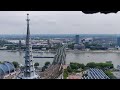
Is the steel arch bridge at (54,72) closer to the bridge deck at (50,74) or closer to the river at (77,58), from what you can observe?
the bridge deck at (50,74)

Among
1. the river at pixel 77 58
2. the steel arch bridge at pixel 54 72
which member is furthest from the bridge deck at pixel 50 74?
the river at pixel 77 58

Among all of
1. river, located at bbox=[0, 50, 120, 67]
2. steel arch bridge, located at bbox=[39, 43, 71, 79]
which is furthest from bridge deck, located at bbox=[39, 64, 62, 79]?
river, located at bbox=[0, 50, 120, 67]

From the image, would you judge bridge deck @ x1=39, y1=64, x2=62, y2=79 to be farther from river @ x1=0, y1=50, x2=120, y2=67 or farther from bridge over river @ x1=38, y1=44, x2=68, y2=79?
river @ x1=0, y1=50, x2=120, y2=67

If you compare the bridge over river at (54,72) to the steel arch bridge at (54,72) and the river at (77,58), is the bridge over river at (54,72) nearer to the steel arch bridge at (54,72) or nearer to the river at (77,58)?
the steel arch bridge at (54,72)

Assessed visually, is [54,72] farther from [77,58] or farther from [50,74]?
[77,58]

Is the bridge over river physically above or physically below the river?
above

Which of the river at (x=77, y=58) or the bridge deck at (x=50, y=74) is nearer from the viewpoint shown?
the bridge deck at (x=50, y=74)

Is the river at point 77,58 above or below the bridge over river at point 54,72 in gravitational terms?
below
